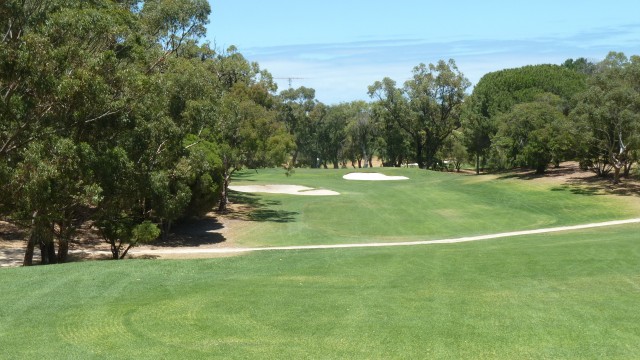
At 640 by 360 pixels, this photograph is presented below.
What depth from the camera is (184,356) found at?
952 cm

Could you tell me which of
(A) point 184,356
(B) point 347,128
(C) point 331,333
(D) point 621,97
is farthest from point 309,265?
(B) point 347,128

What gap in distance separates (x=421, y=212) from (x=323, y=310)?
29334mm

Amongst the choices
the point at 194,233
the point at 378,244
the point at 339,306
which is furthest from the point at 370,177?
the point at 339,306

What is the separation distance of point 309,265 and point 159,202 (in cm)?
1152

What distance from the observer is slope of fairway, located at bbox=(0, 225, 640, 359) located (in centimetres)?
995

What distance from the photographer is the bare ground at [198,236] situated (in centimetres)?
2808

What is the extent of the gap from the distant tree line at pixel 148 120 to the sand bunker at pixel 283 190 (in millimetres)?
7903

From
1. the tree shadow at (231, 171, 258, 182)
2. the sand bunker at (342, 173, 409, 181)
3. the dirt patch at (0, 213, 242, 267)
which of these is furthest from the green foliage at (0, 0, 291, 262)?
the sand bunker at (342, 173, 409, 181)

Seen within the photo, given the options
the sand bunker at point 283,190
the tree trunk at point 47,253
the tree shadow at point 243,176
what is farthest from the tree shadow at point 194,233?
the tree shadow at point 243,176

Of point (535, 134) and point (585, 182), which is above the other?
point (535, 134)

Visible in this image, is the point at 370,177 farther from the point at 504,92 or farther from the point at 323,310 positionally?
the point at 323,310

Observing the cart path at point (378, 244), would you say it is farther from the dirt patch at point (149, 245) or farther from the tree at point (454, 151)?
the tree at point (454, 151)

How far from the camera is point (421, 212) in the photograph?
41031 millimetres

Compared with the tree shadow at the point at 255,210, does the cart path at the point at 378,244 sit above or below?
below
